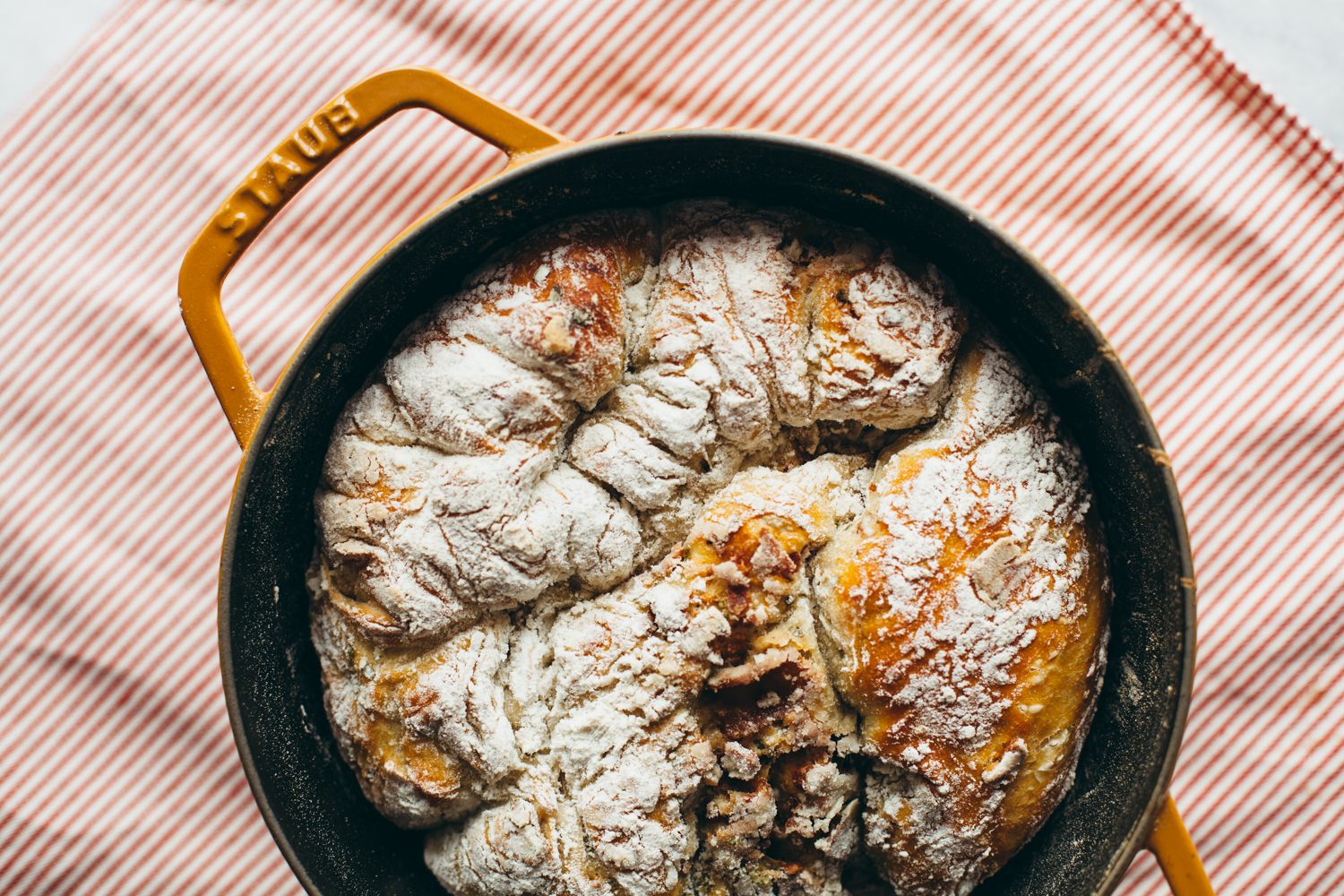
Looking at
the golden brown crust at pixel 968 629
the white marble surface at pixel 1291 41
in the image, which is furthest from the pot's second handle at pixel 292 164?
A: the white marble surface at pixel 1291 41

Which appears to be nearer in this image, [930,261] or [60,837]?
[930,261]

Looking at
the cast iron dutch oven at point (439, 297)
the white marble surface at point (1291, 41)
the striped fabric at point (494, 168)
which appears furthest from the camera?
the white marble surface at point (1291, 41)

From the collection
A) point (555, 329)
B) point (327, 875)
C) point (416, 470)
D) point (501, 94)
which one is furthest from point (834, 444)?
point (327, 875)

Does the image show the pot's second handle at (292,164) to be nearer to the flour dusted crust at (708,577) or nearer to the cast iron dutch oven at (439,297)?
the cast iron dutch oven at (439,297)

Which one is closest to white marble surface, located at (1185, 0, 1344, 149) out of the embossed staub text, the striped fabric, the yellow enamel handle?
the striped fabric

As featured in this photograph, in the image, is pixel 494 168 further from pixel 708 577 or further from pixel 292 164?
pixel 708 577

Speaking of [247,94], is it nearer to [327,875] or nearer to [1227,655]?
[327,875]

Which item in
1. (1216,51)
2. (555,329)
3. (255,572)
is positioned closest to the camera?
(555,329)

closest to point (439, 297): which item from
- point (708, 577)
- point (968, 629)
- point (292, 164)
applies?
point (292, 164)
